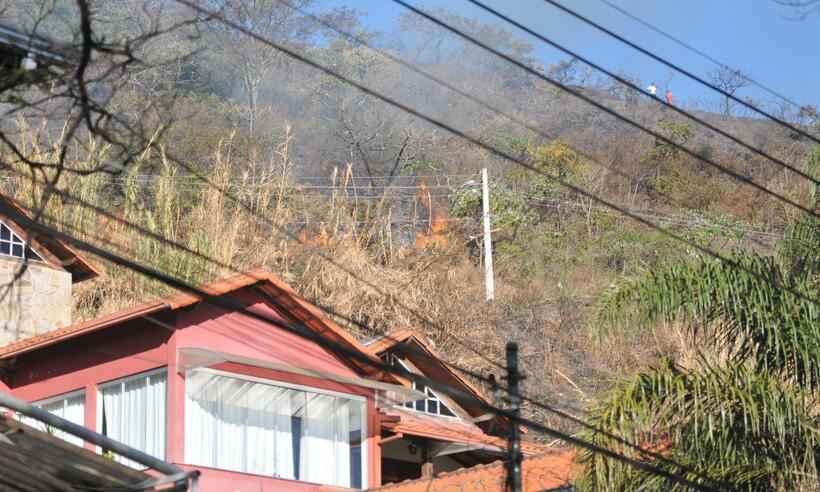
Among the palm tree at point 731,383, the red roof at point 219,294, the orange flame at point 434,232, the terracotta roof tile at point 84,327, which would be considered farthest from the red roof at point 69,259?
the palm tree at point 731,383

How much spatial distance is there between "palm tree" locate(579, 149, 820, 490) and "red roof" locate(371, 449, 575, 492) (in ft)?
11.8

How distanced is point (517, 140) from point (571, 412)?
23492 millimetres

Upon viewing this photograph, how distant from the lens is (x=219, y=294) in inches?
678

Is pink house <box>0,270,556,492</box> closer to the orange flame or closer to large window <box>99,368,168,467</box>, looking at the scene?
large window <box>99,368,168,467</box>

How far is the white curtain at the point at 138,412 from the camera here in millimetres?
17234

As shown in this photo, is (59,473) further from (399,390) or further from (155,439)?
(399,390)

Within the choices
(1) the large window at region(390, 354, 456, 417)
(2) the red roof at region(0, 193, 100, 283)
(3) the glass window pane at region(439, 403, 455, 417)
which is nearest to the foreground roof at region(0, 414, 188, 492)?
(1) the large window at region(390, 354, 456, 417)

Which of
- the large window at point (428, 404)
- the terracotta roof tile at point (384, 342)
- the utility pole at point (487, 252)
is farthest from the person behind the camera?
the utility pole at point (487, 252)

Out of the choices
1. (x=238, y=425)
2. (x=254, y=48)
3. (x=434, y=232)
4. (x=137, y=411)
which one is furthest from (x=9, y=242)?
(x=254, y=48)

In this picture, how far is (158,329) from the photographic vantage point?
1741cm

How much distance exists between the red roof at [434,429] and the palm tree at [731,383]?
7.02 m

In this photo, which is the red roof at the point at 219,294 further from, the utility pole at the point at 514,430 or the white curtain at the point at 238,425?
the utility pole at the point at 514,430

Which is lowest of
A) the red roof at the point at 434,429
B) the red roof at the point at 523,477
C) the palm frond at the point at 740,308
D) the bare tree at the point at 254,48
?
the red roof at the point at 523,477

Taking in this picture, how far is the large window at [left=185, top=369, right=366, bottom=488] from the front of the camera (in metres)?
17.3
